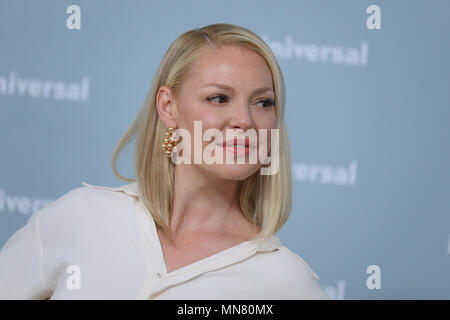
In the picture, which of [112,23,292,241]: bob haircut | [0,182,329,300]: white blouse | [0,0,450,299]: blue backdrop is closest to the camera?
[0,182,329,300]: white blouse

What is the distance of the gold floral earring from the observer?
1.51 m

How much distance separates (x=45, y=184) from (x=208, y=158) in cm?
147

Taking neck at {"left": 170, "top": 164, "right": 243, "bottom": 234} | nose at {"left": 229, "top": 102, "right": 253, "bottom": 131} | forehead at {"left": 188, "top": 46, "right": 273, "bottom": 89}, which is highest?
forehead at {"left": 188, "top": 46, "right": 273, "bottom": 89}

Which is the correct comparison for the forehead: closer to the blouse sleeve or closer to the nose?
the nose

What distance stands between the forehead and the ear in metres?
A: 0.09

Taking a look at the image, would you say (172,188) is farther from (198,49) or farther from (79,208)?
(198,49)

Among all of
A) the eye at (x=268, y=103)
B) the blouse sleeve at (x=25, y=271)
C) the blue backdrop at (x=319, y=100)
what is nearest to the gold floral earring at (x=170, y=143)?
the eye at (x=268, y=103)

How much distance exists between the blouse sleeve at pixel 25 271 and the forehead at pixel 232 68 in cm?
57

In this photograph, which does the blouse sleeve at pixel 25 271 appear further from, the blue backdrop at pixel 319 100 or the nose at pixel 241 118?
the blue backdrop at pixel 319 100

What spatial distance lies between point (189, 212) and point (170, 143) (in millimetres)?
185

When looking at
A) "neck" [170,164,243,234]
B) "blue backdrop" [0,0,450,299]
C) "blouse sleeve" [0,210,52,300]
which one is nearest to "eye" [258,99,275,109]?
"neck" [170,164,243,234]

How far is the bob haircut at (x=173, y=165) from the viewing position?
1.46 m

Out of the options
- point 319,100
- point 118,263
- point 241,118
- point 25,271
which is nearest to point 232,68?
point 241,118

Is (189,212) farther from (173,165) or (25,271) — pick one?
(25,271)
